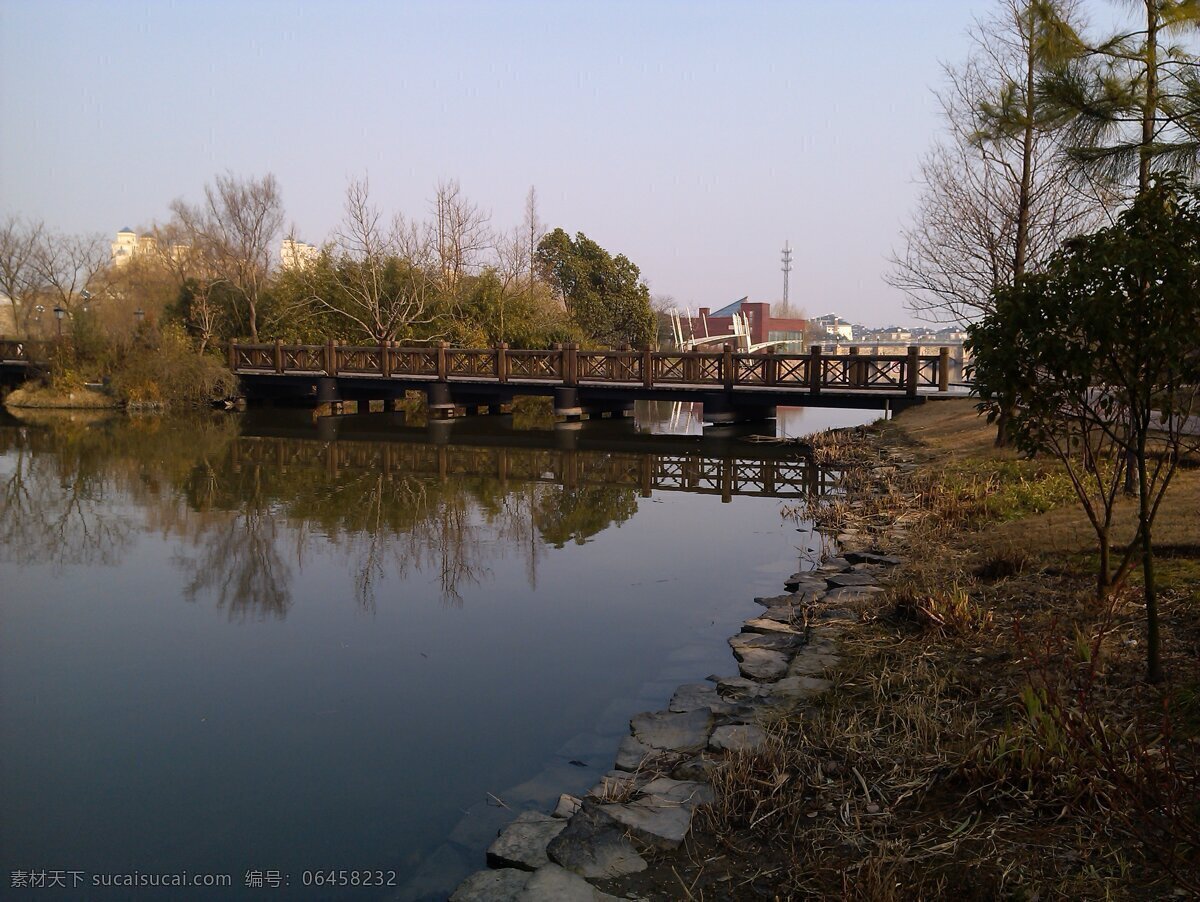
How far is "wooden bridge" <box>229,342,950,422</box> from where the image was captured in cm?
2212

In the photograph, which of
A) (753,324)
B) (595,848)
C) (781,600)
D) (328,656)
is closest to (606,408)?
(781,600)

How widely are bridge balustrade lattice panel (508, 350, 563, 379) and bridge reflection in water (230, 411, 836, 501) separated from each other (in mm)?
1542

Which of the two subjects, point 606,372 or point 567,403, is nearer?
point 567,403

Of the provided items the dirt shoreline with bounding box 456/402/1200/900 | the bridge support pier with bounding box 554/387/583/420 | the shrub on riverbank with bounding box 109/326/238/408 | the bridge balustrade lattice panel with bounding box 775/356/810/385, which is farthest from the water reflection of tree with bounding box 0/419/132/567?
the bridge balustrade lattice panel with bounding box 775/356/810/385

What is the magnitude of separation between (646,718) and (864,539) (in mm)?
4673

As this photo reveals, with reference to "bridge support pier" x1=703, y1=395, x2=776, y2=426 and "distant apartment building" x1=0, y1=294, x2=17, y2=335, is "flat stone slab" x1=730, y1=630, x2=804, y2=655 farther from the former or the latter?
"distant apartment building" x1=0, y1=294, x2=17, y2=335

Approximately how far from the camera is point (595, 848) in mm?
3715

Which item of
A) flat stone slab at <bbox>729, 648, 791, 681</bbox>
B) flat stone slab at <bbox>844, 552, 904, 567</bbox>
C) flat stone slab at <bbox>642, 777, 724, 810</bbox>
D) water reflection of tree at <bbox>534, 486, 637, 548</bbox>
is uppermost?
flat stone slab at <bbox>844, 552, 904, 567</bbox>

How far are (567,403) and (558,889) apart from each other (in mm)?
21777

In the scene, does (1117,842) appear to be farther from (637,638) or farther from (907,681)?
(637,638)

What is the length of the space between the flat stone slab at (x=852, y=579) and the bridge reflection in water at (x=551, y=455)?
6.07m

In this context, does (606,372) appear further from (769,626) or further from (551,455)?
(769,626)

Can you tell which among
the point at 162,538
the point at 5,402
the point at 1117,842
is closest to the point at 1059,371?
the point at 1117,842

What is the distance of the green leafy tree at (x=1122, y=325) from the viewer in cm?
444
